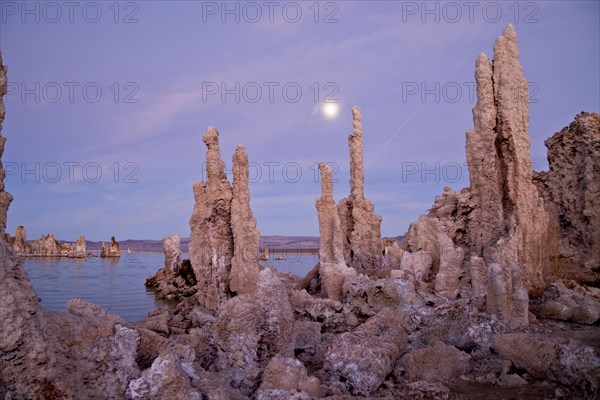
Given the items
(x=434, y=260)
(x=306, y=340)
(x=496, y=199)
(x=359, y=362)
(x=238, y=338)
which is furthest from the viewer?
(x=434, y=260)

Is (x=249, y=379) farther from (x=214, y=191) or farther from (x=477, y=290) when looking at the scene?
(x=214, y=191)

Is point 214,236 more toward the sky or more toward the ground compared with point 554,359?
more toward the sky

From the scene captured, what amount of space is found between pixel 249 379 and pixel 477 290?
28.6 feet

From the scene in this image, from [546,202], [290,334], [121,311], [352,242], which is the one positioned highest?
[546,202]

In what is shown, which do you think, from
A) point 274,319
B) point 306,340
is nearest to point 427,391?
point 274,319

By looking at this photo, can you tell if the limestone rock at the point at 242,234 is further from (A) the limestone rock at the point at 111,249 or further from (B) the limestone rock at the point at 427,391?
(A) the limestone rock at the point at 111,249

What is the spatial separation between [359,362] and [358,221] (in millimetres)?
14001

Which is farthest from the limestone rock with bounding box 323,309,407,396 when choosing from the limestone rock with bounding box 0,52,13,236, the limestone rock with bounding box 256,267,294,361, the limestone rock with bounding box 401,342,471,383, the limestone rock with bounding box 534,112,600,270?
the limestone rock with bounding box 534,112,600,270

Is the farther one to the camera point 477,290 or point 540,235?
point 540,235

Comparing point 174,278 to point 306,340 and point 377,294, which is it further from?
point 306,340

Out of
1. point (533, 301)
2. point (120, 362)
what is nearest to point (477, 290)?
point (533, 301)

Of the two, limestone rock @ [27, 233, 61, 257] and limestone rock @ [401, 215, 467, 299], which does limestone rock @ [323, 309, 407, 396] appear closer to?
limestone rock @ [401, 215, 467, 299]

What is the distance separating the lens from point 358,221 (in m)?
21.4

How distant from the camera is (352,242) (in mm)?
21797
